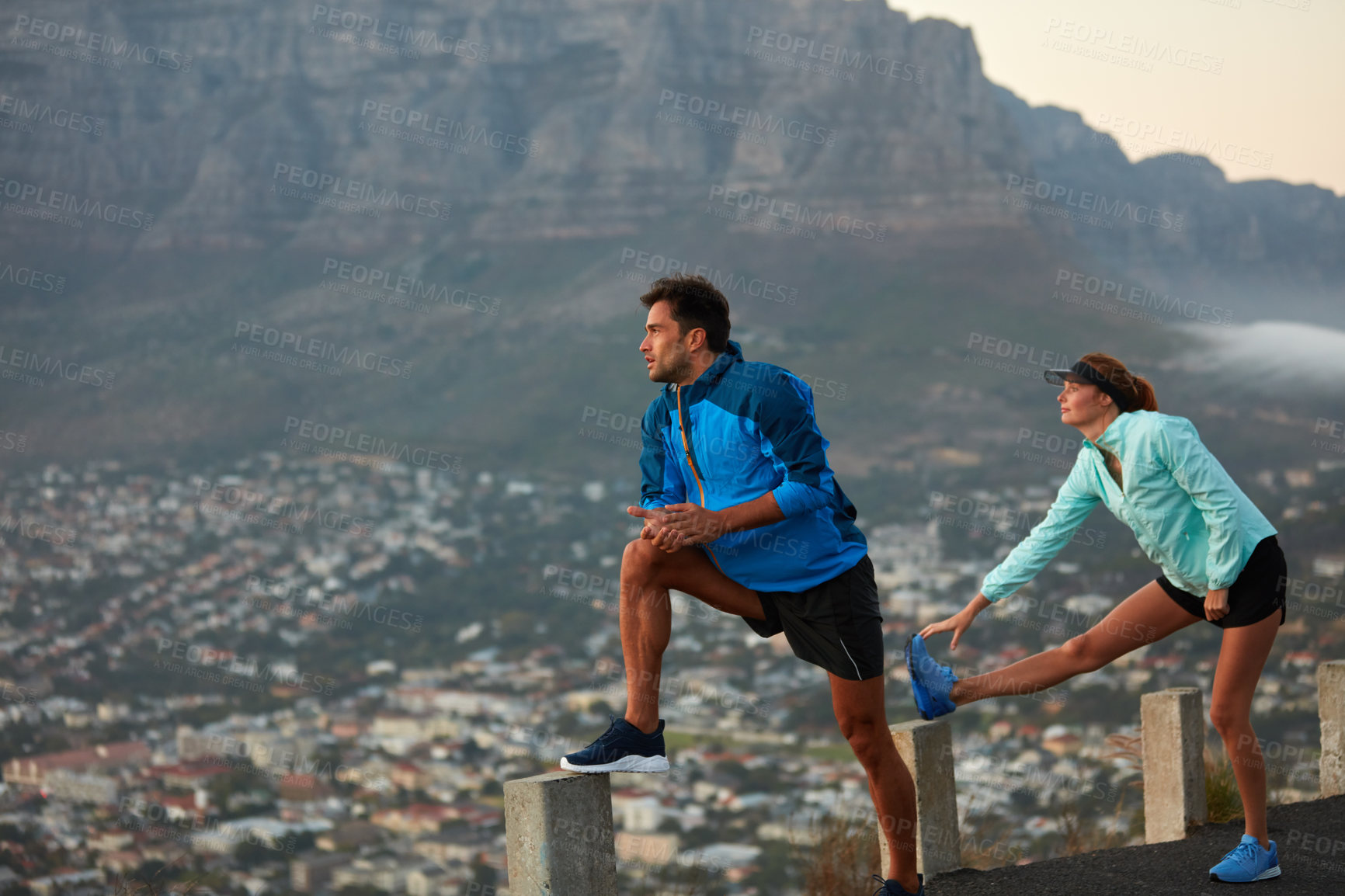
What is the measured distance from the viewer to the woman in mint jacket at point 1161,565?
348cm

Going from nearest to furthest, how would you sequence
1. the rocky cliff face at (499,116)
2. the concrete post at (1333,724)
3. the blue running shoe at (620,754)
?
the blue running shoe at (620,754) < the concrete post at (1333,724) < the rocky cliff face at (499,116)

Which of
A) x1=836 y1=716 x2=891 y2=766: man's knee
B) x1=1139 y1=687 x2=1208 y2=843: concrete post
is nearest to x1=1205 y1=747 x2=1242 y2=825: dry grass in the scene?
x1=1139 y1=687 x2=1208 y2=843: concrete post

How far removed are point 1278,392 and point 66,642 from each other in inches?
2346

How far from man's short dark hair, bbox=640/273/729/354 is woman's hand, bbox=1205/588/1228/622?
66.9 inches

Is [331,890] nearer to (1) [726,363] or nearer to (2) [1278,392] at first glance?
(1) [726,363]

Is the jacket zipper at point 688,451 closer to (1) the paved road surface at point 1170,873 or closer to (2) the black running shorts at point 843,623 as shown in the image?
(2) the black running shorts at point 843,623

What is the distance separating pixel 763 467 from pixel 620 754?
0.89m

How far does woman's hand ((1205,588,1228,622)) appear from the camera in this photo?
3.47m

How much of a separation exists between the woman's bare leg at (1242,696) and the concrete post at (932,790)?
87 centimetres

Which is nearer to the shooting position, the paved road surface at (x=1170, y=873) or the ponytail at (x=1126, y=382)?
the ponytail at (x=1126, y=382)

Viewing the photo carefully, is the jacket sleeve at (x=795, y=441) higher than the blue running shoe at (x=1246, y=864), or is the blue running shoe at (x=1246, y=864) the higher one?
the jacket sleeve at (x=795, y=441)

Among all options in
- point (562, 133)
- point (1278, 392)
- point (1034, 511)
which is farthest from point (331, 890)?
point (562, 133)

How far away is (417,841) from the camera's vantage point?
25125 mm

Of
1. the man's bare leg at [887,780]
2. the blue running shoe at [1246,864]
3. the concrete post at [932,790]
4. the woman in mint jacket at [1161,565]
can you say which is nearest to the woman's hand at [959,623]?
the woman in mint jacket at [1161,565]
